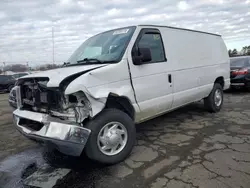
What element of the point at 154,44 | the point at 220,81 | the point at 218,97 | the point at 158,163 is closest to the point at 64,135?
the point at 158,163

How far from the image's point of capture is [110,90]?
11.1 ft

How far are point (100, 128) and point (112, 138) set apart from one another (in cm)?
28

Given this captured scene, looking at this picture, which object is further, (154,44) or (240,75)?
(240,75)

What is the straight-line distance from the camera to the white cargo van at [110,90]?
305 cm

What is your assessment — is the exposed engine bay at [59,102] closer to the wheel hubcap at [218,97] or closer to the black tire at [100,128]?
the black tire at [100,128]

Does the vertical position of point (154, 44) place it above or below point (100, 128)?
above

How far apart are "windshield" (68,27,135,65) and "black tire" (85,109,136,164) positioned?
2.89 feet

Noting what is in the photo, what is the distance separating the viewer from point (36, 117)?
10.9ft

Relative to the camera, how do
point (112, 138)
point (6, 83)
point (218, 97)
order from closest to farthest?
point (112, 138), point (218, 97), point (6, 83)

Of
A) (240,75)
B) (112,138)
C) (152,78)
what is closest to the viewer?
(112,138)

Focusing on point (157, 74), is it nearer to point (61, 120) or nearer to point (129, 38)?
point (129, 38)

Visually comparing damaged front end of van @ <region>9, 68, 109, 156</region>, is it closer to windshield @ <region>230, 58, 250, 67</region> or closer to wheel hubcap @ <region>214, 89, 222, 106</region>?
wheel hubcap @ <region>214, 89, 222, 106</region>

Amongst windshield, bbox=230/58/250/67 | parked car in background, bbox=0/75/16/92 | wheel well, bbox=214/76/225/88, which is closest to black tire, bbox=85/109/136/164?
wheel well, bbox=214/76/225/88

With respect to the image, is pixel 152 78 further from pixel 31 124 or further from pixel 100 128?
pixel 31 124
